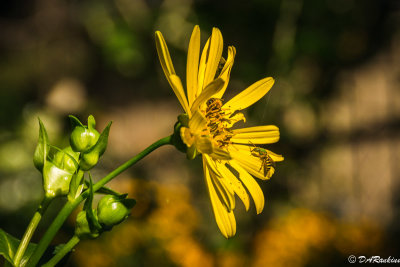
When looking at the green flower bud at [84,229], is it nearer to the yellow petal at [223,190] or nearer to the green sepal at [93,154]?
the green sepal at [93,154]

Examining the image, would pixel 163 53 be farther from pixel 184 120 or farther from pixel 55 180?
pixel 55 180

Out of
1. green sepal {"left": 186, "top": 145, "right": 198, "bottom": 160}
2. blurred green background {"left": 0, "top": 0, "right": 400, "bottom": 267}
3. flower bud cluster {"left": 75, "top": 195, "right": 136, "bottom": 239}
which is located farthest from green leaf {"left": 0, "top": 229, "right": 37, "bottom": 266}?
blurred green background {"left": 0, "top": 0, "right": 400, "bottom": 267}

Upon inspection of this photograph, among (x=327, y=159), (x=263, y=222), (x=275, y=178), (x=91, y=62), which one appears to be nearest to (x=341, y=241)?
(x=263, y=222)

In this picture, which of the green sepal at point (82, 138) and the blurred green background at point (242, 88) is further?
the blurred green background at point (242, 88)

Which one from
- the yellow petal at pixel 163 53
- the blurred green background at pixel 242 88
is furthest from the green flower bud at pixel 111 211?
the blurred green background at pixel 242 88

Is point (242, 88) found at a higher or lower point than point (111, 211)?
lower

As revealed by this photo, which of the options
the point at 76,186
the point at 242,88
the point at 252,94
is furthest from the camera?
the point at 242,88

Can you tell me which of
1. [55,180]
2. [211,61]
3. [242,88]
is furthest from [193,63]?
[242,88]

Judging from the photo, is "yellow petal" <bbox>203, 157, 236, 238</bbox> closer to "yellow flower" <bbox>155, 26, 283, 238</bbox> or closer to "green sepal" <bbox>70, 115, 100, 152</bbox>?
"yellow flower" <bbox>155, 26, 283, 238</bbox>

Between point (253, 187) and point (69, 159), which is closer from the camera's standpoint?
point (69, 159)
